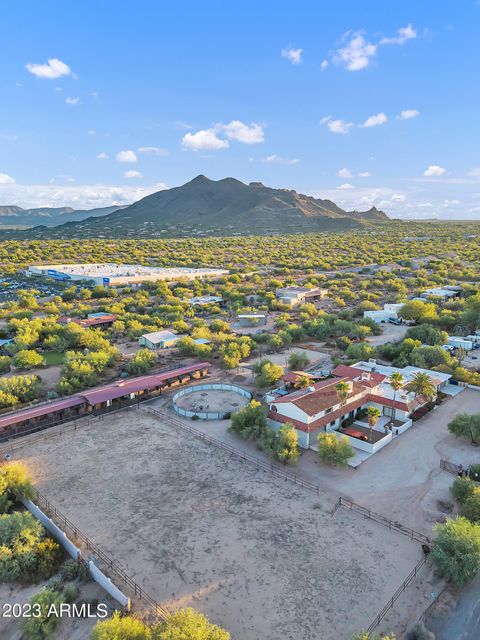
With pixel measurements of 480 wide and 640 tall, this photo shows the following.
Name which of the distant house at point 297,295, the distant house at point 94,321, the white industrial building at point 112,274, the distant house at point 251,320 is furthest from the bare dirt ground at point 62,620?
the white industrial building at point 112,274

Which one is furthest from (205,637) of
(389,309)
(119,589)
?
(389,309)

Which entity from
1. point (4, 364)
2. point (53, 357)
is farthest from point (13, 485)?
point (53, 357)

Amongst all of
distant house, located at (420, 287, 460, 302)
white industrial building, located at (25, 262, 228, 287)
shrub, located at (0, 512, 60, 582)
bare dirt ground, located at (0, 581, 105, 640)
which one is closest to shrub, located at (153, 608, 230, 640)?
bare dirt ground, located at (0, 581, 105, 640)

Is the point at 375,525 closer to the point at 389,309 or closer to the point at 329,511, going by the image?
the point at 329,511

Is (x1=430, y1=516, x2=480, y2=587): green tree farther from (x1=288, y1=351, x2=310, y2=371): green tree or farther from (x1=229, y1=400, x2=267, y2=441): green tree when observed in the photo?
(x1=288, y1=351, x2=310, y2=371): green tree

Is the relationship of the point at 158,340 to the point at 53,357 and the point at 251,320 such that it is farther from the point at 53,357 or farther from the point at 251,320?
the point at 251,320

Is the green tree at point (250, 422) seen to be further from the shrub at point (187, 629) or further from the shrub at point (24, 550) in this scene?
the shrub at point (187, 629)
